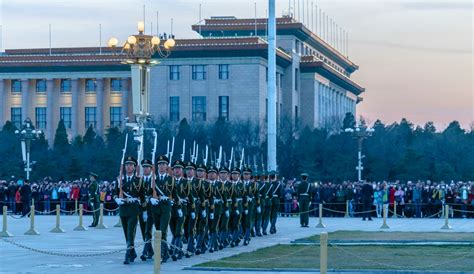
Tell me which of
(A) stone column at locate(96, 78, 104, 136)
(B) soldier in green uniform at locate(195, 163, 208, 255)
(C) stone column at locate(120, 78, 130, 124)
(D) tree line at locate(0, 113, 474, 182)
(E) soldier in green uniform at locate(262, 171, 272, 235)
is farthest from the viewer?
(A) stone column at locate(96, 78, 104, 136)

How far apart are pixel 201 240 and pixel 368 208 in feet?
78.0

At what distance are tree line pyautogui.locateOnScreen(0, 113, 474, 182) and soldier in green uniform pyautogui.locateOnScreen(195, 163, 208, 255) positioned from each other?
1842 inches

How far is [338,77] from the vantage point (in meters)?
137

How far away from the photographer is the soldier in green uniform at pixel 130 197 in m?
23.9

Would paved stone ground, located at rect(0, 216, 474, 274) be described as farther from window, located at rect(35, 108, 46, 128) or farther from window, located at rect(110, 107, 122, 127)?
window, located at rect(35, 108, 46, 128)

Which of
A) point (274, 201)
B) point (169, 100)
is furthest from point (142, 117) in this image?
point (169, 100)

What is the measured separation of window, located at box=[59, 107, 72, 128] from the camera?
118 m

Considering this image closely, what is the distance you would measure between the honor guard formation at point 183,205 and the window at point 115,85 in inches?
3394

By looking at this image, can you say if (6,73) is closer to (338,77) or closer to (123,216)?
(338,77)

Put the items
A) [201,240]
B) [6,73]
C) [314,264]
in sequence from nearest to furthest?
[314,264] < [201,240] < [6,73]

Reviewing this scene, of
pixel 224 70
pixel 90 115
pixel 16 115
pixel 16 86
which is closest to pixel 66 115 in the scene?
pixel 90 115

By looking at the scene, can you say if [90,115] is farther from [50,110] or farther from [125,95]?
[125,95]

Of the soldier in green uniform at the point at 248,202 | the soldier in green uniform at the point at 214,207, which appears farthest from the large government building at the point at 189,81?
the soldier in green uniform at the point at 214,207

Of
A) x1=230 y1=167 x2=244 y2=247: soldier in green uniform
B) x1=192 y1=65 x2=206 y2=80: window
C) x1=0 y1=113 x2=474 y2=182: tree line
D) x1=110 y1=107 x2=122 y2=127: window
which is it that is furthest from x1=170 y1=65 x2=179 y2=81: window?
x1=230 y1=167 x2=244 y2=247: soldier in green uniform
